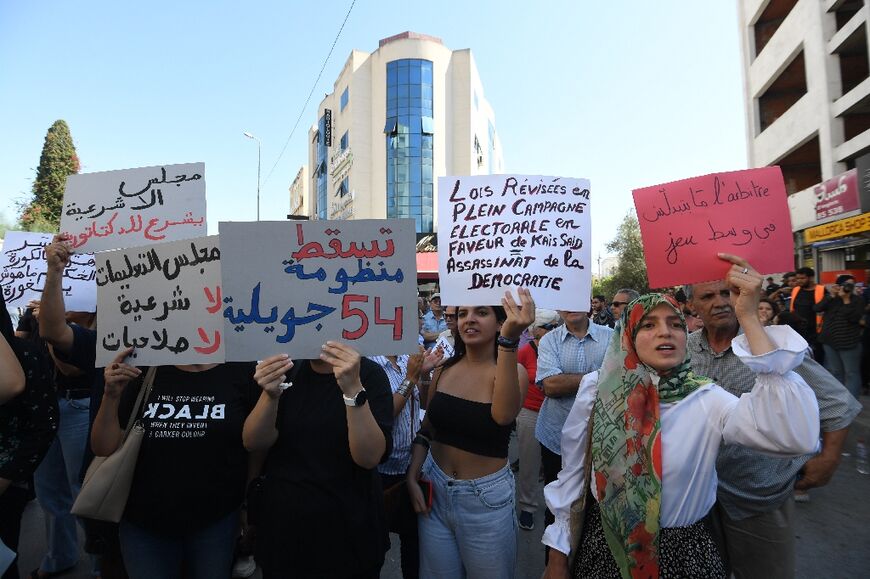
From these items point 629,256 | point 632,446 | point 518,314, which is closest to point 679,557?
point 632,446

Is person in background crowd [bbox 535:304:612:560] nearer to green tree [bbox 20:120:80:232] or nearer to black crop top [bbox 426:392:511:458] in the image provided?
black crop top [bbox 426:392:511:458]

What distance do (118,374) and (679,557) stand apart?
2351 millimetres

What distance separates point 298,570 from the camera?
1.95 meters

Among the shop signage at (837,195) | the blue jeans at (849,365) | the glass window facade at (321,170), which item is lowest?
the blue jeans at (849,365)

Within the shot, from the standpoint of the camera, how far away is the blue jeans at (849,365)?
23.8 ft

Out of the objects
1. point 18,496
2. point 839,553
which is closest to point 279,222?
point 18,496

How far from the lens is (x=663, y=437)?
1821mm

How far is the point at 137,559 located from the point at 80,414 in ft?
6.45

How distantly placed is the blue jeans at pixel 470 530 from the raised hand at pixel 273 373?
3.26 feet

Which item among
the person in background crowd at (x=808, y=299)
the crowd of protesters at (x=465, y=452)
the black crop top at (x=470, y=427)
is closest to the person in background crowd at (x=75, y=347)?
the crowd of protesters at (x=465, y=452)

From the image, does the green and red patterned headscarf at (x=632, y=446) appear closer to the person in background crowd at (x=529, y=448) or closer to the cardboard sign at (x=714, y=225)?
the cardboard sign at (x=714, y=225)

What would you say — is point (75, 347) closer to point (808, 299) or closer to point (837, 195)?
point (808, 299)

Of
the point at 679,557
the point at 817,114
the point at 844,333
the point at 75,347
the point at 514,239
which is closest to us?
the point at 679,557

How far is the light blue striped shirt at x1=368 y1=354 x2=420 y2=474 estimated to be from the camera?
2744 millimetres
